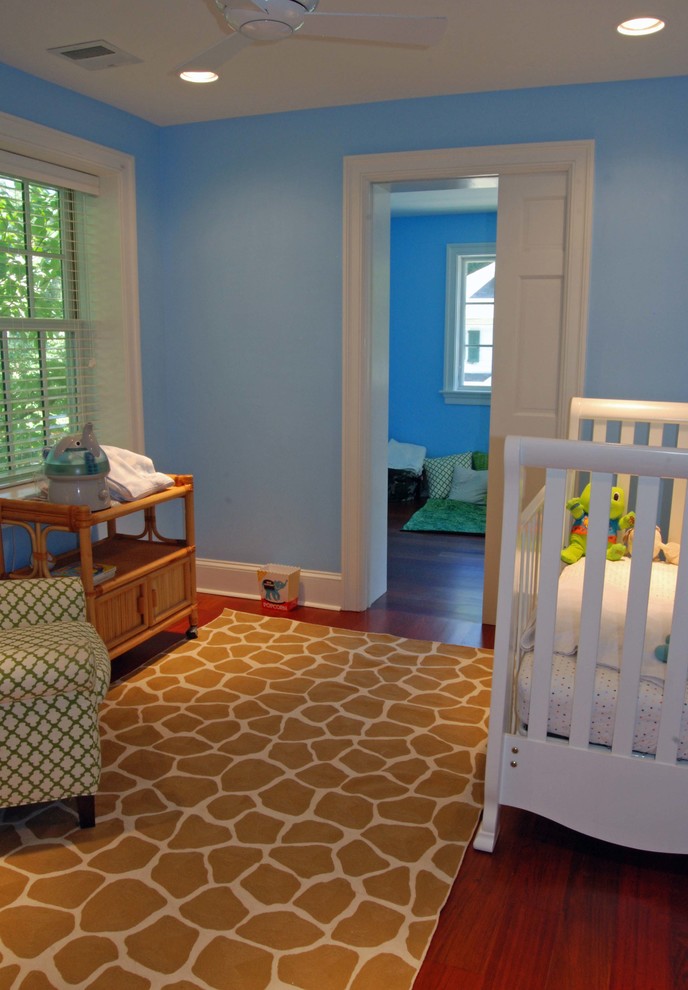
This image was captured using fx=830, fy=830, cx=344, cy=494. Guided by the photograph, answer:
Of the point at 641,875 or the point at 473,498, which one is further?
the point at 473,498

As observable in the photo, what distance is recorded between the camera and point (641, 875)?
201 cm

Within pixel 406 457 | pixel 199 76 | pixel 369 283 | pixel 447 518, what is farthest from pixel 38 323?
pixel 406 457

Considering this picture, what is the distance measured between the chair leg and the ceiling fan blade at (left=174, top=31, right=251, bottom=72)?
195 centimetres

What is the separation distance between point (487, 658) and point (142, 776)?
1490mm

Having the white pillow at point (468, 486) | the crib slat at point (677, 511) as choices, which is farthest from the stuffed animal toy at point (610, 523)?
the white pillow at point (468, 486)

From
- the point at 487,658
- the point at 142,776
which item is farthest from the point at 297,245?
the point at 142,776

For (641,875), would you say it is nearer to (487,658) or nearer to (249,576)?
(487,658)

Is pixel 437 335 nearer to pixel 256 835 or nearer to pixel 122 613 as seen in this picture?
pixel 122 613

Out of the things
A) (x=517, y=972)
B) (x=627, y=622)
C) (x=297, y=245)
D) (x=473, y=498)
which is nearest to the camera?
(x=517, y=972)

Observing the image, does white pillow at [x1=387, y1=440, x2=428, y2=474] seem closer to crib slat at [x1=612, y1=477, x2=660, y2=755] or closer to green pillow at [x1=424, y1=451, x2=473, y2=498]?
green pillow at [x1=424, y1=451, x2=473, y2=498]

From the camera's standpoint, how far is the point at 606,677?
1.97m

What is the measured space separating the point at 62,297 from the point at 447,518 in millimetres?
3031

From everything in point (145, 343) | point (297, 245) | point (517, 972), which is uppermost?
point (297, 245)

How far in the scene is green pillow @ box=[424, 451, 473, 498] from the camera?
637cm
